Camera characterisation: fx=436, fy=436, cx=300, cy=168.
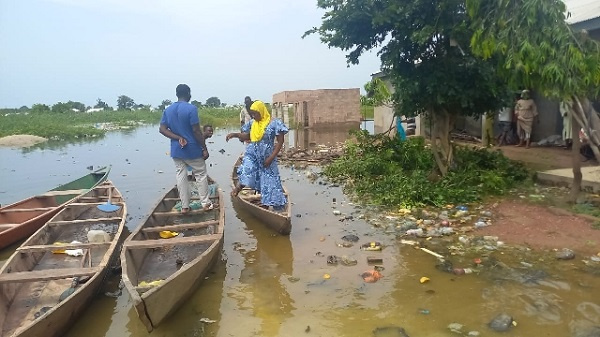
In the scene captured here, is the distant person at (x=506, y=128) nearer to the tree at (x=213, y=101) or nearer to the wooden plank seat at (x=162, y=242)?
the wooden plank seat at (x=162, y=242)

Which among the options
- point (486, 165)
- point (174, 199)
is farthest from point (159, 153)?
point (486, 165)

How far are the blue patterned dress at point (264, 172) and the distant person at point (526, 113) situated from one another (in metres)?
7.37

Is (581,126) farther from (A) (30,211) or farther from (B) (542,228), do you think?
(A) (30,211)

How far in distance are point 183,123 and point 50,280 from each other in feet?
8.30

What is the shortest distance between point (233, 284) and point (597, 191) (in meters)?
5.81

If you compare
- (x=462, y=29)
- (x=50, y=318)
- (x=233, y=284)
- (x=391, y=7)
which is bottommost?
(x=233, y=284)

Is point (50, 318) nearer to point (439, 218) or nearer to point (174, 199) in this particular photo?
point (174, 199)

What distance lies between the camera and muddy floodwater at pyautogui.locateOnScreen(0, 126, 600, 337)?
12.5ft

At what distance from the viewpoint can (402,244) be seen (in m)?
5.77

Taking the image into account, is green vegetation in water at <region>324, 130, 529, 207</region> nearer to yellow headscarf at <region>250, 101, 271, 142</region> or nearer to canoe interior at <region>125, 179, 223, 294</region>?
yellow headscarf at <region>250, 101, 271, 142</region>

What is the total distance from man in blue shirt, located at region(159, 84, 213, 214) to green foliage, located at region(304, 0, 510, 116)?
3344mm

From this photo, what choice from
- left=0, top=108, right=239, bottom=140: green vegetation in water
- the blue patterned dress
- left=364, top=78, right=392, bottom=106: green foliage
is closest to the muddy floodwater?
the blue patterned dress

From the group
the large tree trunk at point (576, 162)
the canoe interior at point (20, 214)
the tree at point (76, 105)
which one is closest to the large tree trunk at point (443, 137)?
the large tree trunk at point (576, 162)

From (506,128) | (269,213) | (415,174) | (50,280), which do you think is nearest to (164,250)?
(50,280)
